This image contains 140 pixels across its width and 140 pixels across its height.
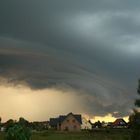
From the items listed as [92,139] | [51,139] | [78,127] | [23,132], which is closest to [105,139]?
[92,139]

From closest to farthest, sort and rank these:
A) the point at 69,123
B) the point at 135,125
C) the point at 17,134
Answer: the point at 135,125 < the point at 17,134 < the point at 69,123

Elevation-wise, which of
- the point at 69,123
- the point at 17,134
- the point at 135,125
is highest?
the point at 69,123

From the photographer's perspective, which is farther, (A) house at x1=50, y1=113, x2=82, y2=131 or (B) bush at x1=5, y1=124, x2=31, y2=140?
(A) house at x1=50, y1=113, x2=82, y2=131

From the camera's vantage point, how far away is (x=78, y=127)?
193 meters

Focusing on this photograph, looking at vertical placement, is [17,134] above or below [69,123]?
below

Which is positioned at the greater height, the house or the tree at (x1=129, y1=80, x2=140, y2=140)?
the house

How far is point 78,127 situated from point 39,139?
341 ft

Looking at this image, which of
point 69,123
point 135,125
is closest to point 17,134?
point 135,125

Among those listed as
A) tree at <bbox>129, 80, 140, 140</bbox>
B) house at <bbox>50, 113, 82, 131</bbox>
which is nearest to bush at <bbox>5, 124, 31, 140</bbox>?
tree at <bbox>129, 80, 140, 140</bbox>

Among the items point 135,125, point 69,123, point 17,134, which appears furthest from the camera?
point 69,123

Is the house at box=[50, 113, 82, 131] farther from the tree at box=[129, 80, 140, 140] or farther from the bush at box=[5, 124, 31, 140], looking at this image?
the tree at box=[129, 80, 140, 140]

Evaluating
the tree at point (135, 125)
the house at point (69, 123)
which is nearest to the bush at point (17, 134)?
the tree at point (135, 125)

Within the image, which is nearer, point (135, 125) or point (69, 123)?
point (135, 125)

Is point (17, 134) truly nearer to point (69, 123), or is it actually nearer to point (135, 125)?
point (135, 125)
